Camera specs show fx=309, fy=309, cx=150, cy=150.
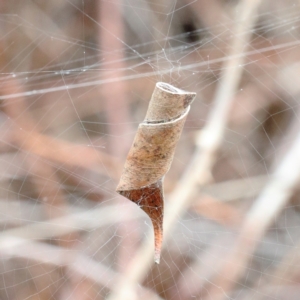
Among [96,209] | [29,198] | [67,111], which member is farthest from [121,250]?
[67,111]

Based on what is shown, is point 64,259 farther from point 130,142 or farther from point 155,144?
point 155,144

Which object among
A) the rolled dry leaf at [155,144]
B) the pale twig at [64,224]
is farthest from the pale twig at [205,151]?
the rolled dry leaf at [155,144]

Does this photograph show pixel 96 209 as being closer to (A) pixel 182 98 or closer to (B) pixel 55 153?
(B) pixel 55 153

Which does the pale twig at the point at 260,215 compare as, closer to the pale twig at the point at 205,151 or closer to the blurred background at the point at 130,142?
the blurred background at the point at 130,142

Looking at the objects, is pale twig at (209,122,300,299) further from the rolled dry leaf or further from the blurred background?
the rolled dry leaf

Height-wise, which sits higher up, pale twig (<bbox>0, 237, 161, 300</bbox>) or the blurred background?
the blurred background

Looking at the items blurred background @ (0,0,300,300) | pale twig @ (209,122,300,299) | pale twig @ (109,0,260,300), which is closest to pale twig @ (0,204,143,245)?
blurred background @ (0,0,300,300)

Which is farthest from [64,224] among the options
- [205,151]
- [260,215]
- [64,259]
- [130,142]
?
[260,215]
